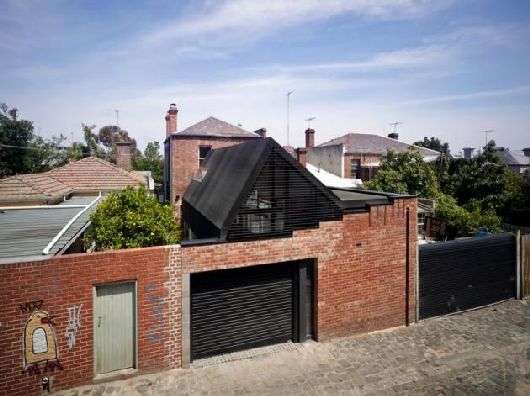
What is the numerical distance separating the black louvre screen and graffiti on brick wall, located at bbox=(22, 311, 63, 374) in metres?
4.00

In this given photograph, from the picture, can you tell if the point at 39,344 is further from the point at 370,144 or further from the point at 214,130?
the point at 370,144

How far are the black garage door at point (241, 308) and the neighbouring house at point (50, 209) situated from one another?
3.29 metres

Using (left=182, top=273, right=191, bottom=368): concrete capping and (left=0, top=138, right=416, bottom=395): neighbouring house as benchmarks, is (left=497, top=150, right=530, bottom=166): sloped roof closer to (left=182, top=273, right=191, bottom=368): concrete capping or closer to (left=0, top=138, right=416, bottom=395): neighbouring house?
(left=0, top=138, right=416, bottom=395): neighbouring house

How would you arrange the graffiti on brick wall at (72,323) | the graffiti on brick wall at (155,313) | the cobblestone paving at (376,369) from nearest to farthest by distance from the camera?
the graffiti on brick wall at (72,323)
the cobblestone paving at (376,369)
the graffiti on brick wall at (155,313)

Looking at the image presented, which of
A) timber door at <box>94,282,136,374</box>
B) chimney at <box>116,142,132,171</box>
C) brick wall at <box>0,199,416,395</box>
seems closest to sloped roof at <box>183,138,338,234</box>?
brick wall at <box>0,199,416,395</box>

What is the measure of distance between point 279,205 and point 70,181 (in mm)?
15191

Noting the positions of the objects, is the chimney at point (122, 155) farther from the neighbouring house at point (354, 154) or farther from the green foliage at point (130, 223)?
the neighbouring house at point (354, 154)

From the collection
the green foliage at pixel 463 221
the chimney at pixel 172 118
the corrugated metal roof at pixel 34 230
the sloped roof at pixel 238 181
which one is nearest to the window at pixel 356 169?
the green foliage at pixel 463 221

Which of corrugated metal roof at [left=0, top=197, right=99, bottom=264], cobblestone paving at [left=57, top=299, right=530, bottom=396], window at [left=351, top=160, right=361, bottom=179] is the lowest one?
cobblestone paving at [left=57, top=299, right=530, bottom=396]

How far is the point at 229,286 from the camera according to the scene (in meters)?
8.56

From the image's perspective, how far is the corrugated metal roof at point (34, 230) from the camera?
7.12m

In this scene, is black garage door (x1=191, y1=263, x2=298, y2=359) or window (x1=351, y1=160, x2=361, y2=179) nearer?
black garage door (x1=191, y1=263, x2=298, y2=359)

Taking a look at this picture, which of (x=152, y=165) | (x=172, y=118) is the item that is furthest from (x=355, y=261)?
(x=152, y=165)

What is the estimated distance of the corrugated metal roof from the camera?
23.4ft
